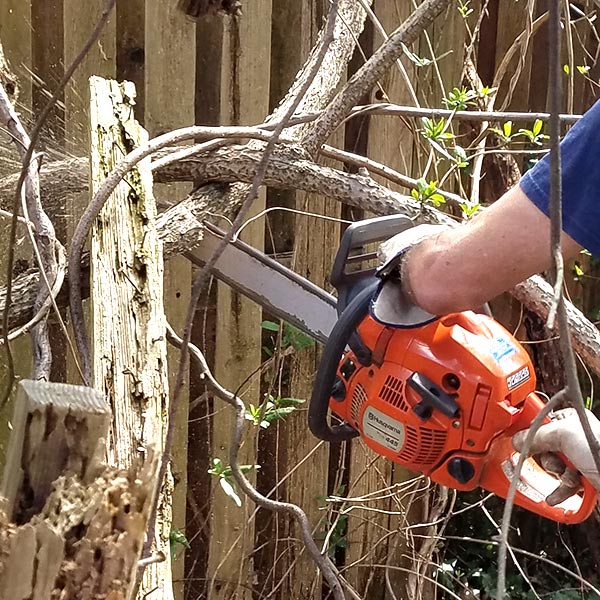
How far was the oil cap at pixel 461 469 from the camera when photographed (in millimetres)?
1360

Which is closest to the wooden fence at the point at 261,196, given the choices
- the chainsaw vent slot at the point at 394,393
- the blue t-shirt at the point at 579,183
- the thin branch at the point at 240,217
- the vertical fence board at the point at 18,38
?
the vertical fence board at the point at 18,38

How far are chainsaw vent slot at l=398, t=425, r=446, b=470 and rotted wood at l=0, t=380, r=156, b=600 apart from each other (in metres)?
0.77

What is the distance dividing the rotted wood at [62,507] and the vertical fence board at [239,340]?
1.45 meters

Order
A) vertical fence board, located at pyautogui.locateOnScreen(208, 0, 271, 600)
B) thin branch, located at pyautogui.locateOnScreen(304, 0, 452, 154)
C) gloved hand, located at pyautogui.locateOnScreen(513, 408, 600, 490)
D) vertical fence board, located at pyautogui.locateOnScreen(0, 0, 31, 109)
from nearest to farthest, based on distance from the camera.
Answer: gloved hand, located at pyautogui.locateOnScreen(513, 408, 600, 490), thin branch, located at pyautogui.locateOnScreen(304, 0, 452, 154), vertical fence board, located at pyautogui.locateOnScreen(0, 0, 31, 109), vertical fence board, located at pyautogui.locateOnScreen(208, 0, 271, 600)

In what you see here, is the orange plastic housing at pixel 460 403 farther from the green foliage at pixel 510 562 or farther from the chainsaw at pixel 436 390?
the green foliage at pixel 510 562

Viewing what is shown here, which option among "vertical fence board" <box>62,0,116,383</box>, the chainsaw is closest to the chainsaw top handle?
the chainsaw

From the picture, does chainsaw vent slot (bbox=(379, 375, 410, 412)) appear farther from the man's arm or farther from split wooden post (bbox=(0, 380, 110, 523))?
split wooden post (bbox=(0, 380, 110, 523))

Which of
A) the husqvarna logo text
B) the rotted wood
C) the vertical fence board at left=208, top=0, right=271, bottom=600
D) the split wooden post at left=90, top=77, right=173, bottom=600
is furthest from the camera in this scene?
the vertical fence board at left=208, top=0, right=271, bottom=600

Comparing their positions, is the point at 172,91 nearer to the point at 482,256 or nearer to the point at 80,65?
the point at 80,65

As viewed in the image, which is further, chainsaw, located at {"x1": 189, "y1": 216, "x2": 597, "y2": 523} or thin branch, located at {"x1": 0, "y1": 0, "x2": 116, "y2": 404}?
chainsaw, located at {"x1": 189, "y1": 216, "x2": 597, "y2": 523}

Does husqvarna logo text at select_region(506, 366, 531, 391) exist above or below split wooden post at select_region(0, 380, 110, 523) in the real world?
below

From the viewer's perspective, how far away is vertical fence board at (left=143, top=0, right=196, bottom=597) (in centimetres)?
206

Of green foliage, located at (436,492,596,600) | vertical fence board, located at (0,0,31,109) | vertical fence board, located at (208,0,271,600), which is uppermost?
vertical fence board, located at (0,0,31,109)

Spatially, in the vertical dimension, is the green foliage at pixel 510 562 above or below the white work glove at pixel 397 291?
below
